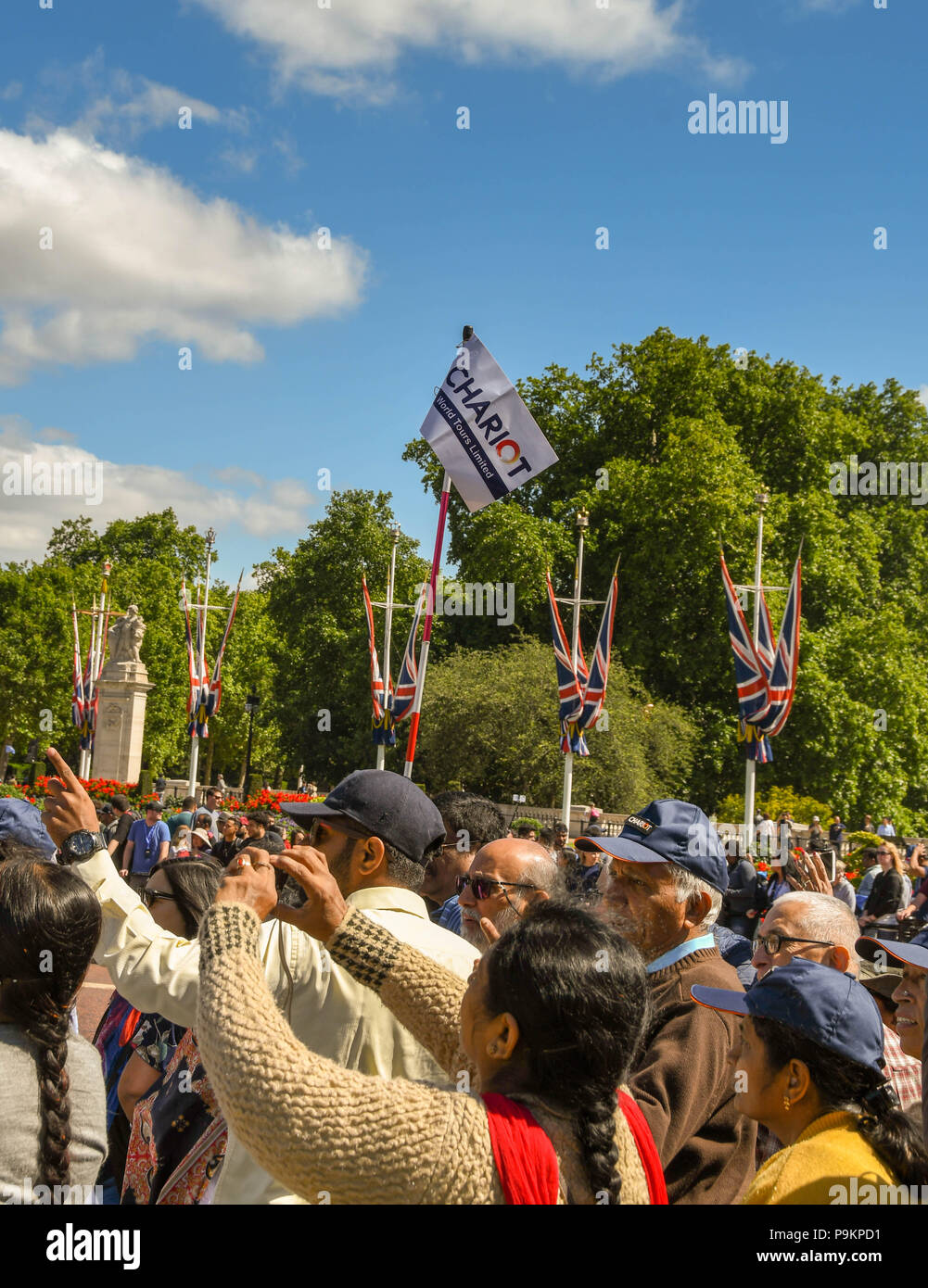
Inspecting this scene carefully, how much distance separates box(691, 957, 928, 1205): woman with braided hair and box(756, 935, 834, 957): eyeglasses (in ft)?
4.82

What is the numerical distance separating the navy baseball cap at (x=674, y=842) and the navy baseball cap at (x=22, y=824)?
233 centimetres

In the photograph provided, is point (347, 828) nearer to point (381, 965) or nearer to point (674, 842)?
point (381, 965)

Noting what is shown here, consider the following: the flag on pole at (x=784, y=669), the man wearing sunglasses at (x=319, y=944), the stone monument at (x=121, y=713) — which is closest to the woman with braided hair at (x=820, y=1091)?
the man wearing sunglasses at (x=319, y=944)

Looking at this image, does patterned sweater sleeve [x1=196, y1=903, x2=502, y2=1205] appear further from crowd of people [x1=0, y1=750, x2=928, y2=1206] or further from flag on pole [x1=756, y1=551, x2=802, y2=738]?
flag on pole [x1=756, y1=551, x2=802, y2=738]

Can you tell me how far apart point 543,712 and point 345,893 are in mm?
29255

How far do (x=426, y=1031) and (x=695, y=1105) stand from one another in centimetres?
84

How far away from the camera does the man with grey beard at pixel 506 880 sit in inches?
154

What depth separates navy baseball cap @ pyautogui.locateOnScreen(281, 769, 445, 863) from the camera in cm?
297

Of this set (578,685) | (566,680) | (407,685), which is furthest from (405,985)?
(578,685)

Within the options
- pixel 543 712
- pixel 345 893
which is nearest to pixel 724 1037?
pixel 345 893

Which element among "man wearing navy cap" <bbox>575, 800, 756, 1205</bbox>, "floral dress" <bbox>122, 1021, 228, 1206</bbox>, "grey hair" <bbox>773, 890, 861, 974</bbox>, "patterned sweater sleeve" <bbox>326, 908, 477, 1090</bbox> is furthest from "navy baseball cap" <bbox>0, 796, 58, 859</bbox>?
"grey hair" <bbox>773, 890, 861, 974</bbox>

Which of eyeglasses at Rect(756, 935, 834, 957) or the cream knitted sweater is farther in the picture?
eyeglasses at Rect(756, 935, 834, 957)

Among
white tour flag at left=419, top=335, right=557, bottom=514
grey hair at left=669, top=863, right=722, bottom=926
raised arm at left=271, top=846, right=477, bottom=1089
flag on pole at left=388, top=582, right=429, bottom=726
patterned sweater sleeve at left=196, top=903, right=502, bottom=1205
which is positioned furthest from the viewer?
flag on pole at left=388, top=582, right=429, bottom=726
